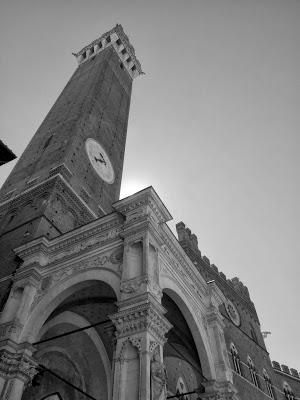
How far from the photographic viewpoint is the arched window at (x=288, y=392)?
2033 cm

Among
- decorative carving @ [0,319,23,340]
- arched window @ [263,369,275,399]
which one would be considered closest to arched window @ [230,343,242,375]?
arched window @ [263,369,275,399]

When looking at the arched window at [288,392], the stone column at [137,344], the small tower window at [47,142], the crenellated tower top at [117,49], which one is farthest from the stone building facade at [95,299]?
the crenellated tower top at [117,49]

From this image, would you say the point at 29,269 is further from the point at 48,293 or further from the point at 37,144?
the point at 37,144

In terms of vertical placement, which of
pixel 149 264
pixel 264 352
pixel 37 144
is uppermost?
pixel 37 144

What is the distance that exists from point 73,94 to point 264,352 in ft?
61.7

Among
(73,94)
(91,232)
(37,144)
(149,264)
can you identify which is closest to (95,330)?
(91,232)

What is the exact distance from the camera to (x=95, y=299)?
9.29 meters

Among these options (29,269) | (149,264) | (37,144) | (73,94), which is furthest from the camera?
(73,94)

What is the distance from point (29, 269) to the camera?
361 inches

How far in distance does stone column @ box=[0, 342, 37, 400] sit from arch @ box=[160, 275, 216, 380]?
3392 millimetres

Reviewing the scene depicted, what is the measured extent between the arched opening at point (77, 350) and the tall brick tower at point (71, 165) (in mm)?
1958

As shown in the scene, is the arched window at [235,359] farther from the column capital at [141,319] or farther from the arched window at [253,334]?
the column capital at [141,319]

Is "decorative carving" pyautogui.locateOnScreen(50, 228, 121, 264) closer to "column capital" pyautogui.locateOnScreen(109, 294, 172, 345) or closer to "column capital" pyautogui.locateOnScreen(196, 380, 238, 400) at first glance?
"column capital" pyautogui.locateOnScreen(109, 294, 172, 345)

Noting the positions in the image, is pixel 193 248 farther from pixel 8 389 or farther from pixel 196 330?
pixel 8 389
